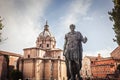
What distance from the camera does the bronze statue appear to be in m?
9.05

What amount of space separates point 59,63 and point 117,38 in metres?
42.4

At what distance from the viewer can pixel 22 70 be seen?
57.7 metres

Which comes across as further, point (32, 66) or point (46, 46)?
point (46, 46)

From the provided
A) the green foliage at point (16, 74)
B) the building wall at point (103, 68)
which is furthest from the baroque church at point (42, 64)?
the building wall at point (103, 68)

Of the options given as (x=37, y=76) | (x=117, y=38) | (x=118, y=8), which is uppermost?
(x=118, y=8)

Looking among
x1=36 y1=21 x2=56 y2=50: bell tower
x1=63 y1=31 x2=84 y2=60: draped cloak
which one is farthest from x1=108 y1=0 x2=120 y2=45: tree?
x1=36 y1=21 x2=56 y2=50: bell tower

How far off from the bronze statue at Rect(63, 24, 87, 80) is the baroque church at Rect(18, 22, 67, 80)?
157 ft

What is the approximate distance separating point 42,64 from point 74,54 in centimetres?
4990

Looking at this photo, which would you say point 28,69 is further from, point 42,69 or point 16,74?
point 42,69

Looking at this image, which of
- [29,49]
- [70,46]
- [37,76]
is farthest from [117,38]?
[29,49]

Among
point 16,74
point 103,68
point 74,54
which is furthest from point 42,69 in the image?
point 74,54

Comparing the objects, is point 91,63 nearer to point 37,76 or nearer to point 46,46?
point 46,46

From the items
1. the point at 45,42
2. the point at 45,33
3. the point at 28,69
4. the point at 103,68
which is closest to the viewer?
the point at 28,69

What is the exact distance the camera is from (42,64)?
58.2 metres
